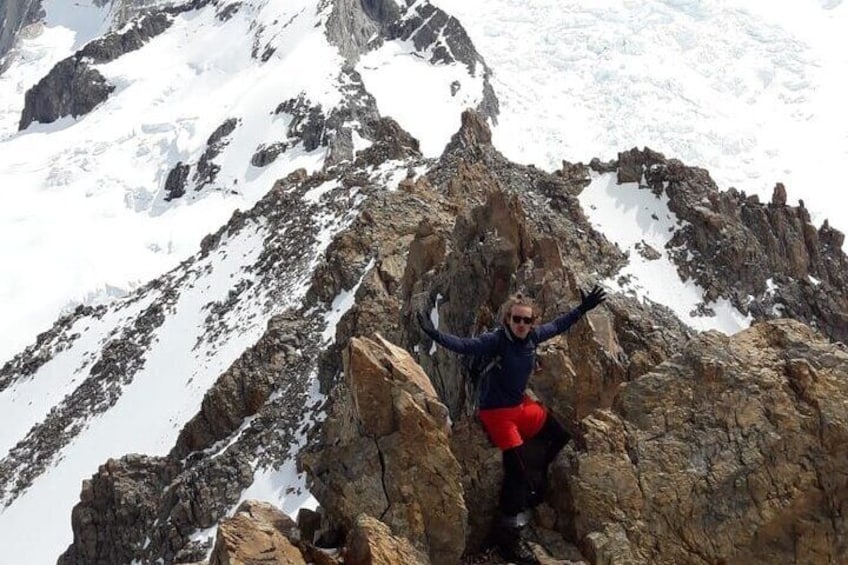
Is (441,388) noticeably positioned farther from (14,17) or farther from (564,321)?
(14,17)

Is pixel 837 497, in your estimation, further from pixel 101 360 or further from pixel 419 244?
pixel 101 360

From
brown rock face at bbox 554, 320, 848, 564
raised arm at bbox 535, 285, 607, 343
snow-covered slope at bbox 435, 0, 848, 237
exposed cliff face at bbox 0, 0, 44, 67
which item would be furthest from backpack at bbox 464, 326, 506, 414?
exposed cliff face at bbox 0, 0, 44, 67

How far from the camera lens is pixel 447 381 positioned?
16734mm

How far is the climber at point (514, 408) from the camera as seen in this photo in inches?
385

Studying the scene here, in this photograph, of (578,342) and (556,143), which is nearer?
(578,342)

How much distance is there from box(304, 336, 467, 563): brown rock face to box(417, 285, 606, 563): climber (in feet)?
1.99

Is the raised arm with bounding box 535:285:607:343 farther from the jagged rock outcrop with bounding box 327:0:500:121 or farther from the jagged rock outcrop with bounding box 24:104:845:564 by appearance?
the jagged rock outcrop with bounding box 327:0:500:121

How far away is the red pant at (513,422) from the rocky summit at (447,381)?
0.49 meters

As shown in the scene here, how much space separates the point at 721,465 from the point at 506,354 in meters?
3.09

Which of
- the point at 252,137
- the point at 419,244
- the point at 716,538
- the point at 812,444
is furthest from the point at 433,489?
the point at 252,137

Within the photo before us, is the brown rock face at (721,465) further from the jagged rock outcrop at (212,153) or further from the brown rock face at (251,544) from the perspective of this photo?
the jagged rock outcrop at (212,153)

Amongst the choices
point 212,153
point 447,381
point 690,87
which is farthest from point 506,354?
point 690,87

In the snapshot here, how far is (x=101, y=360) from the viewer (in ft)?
142

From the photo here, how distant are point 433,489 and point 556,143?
85576 mm
